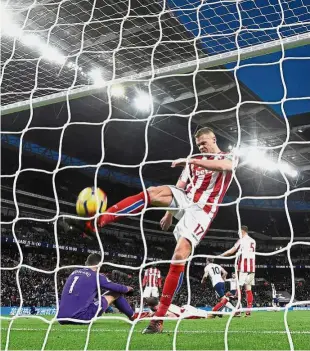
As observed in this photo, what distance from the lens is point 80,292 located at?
4.20 meters

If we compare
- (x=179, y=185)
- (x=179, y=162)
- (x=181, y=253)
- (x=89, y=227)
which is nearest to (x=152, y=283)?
(x=179, y=185)

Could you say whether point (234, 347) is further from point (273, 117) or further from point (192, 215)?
point (273, 117)

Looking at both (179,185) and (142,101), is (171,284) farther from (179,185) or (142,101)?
(142,101)

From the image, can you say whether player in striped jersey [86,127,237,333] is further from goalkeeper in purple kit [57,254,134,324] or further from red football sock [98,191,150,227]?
goalkeeper in purple kit [57,254,134,324]

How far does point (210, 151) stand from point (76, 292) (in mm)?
1838

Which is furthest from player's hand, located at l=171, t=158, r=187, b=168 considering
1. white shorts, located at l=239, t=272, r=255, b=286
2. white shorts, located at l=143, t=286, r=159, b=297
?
white shorts, located at l=143, t=286, r=159, b=297

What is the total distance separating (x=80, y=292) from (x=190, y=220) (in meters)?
1.42

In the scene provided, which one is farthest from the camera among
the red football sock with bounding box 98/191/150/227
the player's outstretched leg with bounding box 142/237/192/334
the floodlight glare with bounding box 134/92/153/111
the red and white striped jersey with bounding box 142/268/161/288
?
the floodlight glare with bounding box 134/92/153/111

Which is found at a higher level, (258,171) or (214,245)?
(258,171)

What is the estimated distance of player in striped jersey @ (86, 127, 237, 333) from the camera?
3.22 metres

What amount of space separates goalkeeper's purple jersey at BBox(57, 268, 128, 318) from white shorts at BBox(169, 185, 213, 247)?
3.86ft

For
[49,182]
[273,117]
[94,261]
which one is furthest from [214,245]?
[94,261]

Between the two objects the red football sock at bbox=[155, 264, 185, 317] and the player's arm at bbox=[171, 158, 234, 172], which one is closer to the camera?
the player's arm at bbox=[171, 158, 234, 172]

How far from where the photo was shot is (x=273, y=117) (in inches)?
594
